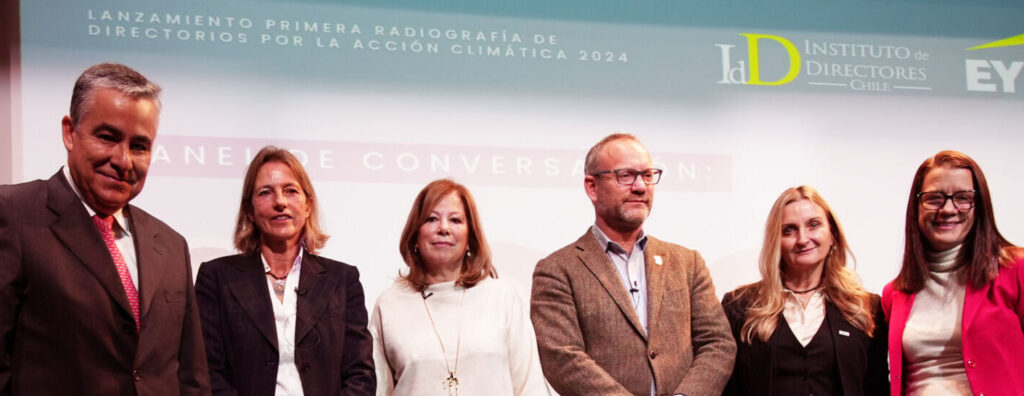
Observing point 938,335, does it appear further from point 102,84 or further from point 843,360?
point 102,84

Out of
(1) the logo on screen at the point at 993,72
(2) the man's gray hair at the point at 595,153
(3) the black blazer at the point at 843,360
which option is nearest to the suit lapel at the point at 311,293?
(2) the man's gray hair at the point at 595,153

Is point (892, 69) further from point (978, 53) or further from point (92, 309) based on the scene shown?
point (92, 309)

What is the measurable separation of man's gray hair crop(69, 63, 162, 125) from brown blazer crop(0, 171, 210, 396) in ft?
0.68

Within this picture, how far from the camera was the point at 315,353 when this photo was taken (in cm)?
361

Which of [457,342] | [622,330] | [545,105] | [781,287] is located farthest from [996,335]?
[545,105]

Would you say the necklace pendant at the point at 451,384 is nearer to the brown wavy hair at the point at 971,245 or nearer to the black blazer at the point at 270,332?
the black blazer at the point at 270,332

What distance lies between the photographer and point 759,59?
556 centimetres

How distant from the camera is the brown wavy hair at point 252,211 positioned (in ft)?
12.6

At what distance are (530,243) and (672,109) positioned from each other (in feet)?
3.42

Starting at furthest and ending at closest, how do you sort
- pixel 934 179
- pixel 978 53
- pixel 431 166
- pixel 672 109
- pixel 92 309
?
pixel 978 53, pixel 672 109, pixel 431 166, pixel 934 179, pixel 92 309

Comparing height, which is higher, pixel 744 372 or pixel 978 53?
pixel 978 53

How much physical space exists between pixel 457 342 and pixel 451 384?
0.16 meters

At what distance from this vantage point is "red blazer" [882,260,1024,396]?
3.73 m

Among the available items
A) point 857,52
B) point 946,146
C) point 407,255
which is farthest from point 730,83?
point 407,255
